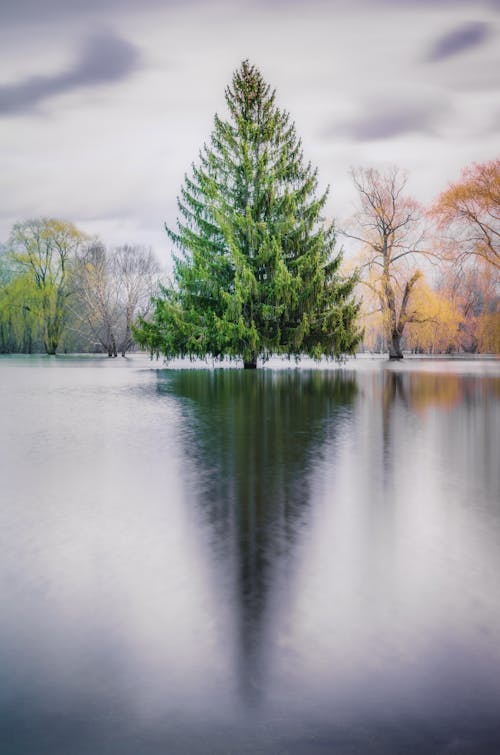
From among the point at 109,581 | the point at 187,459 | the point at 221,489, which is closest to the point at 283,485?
the point at 221,489

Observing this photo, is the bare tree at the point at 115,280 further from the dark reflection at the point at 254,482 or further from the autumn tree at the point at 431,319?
the dark reflection at the point at 254,482

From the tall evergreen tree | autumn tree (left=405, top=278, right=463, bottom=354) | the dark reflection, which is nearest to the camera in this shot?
the dark reflection

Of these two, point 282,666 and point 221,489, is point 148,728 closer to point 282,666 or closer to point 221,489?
point 282,666

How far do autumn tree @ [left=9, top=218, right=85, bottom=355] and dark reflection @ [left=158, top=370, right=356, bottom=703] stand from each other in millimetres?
49178

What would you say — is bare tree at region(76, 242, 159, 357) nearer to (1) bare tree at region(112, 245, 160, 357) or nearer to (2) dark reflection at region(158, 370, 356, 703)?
(1) bare tree at region(112, 245, 160, 357)

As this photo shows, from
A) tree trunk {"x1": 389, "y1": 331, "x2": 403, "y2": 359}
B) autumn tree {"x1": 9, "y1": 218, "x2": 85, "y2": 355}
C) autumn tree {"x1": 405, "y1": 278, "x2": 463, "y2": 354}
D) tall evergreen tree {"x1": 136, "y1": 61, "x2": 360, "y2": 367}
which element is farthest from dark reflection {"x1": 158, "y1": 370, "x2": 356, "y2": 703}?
autumn tree {"x1": 9, "y1": 218, "x2": 85, "y2": 355}

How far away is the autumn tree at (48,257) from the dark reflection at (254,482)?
161 ft

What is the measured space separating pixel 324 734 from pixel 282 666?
0.39 m

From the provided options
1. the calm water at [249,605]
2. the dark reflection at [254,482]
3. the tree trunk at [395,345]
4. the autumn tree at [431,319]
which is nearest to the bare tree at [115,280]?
the tree trunk at [395,345]

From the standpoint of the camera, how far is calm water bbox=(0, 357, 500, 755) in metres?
2.19

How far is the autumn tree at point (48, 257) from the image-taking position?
197 ft

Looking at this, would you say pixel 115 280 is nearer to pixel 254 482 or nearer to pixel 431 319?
pixel 431 319

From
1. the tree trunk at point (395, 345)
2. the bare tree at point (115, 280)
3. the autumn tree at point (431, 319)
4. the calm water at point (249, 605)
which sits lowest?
the calm water at point (249, 605)

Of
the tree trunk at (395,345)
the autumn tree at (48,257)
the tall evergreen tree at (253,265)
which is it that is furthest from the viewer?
the autumn tree at (48,257)
